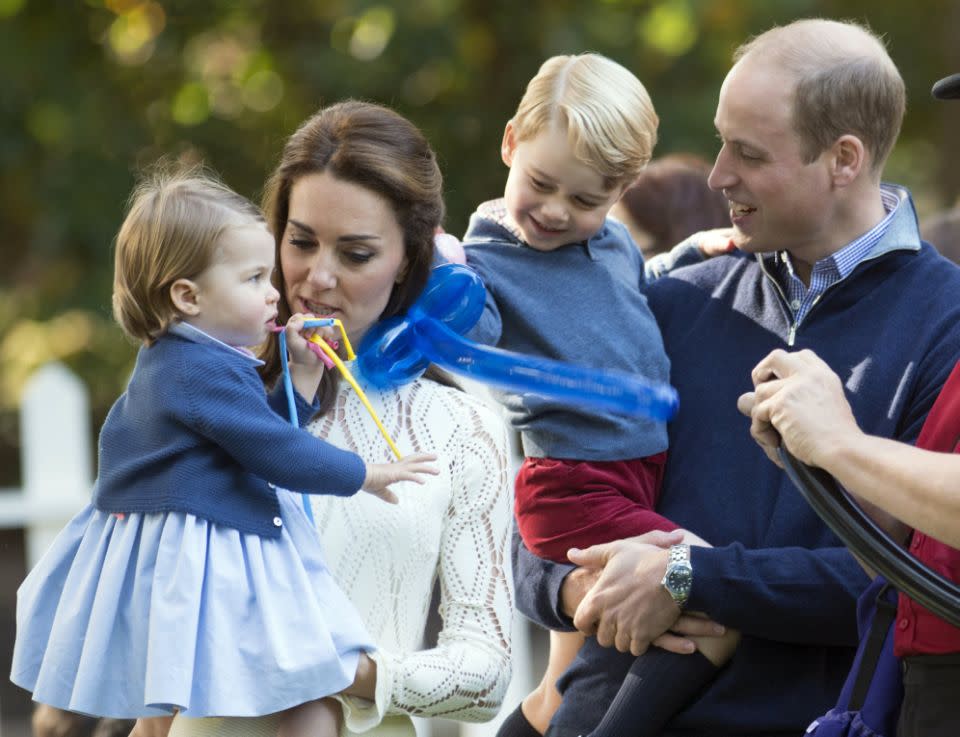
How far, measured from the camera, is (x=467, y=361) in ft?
7.82

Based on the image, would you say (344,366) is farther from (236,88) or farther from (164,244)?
(236,88)

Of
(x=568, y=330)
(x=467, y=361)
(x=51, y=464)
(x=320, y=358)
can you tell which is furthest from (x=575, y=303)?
(x=51, y=464)

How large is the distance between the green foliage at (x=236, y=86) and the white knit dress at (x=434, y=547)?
14.0ft

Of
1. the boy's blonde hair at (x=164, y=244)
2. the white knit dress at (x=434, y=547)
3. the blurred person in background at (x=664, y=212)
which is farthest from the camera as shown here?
the blurred person in background at (x=664, y=212)

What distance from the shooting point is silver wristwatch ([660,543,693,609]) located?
2408 mm

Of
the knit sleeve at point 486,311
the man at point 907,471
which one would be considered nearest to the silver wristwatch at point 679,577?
the man at point 907,471

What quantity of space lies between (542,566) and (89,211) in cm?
454

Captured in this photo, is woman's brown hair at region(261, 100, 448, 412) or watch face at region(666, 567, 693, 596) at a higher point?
woman's brown hair at region(261, 100, 448, 412)

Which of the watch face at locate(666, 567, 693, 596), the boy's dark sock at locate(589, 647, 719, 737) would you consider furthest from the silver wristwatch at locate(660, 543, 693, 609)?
the boy's dark sock at locate(589, 647, 719, 737)

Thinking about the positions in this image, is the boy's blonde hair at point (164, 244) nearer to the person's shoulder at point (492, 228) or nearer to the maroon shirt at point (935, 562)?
the person's shoulder at point (492, 228)

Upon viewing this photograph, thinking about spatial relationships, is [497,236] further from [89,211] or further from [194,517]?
[89,211]

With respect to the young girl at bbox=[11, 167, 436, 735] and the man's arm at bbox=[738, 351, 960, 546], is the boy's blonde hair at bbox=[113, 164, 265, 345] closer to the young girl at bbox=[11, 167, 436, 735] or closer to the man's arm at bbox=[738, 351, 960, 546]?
the young girl at bbox=[11, 167, 436, 735]

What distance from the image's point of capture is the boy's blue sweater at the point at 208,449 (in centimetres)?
204

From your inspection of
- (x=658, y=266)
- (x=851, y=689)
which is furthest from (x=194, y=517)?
(x=658, y=266)
